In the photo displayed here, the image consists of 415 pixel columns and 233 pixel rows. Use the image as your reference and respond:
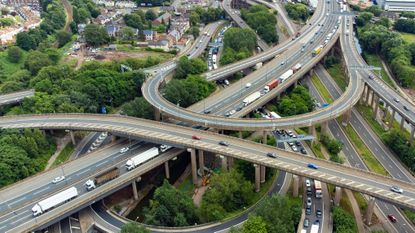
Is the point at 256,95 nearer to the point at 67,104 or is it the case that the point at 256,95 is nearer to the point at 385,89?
the point at 385,89

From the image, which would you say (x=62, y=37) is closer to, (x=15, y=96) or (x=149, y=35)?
(x=149, y=35)

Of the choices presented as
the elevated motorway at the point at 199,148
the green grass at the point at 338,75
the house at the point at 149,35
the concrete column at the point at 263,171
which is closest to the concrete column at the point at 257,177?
the concrete column at the point at 263,171

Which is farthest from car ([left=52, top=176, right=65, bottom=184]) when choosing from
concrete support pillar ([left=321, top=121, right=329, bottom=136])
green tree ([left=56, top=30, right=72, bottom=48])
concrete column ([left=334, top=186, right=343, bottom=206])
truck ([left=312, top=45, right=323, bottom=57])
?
green tree ([left=56, top=30, right=72, bottom=48])

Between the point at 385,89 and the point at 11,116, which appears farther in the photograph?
the point at 385,89

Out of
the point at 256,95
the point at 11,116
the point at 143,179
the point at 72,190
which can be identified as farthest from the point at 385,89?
the point at 11,116

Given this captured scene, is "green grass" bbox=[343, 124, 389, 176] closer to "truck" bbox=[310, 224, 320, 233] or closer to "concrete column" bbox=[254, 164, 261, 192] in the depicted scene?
"concrete column" bbox=[254, 164, 261, 192]

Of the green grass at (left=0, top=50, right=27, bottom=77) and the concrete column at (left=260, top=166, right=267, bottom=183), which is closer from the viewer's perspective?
the concrete column at (left=260, top=166, right=267, bottom=183)
